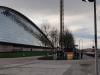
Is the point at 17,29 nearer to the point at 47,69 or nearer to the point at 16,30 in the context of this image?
the point at 16,30

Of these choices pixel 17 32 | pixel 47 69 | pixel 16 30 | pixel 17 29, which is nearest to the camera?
pixel 47 69

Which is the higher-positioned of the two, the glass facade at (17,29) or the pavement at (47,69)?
the glass facade at (17,29)

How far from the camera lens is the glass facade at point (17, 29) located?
125631 mm

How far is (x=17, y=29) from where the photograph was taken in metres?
142

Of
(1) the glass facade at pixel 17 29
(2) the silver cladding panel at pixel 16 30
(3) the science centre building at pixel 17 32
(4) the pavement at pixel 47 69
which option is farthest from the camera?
(2) the silver cladding panel at pixel 16 30

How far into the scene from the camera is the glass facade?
12563 centimetres

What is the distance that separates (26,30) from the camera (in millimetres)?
151000

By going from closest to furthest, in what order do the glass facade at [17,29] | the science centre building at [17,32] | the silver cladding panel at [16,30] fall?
the science centre building at [17,32]
the glass facade at [17,29]
the silver cladding panel at [16,30]

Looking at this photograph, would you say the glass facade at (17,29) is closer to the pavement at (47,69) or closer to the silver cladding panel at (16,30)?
the silver cladding panel at (16,30)

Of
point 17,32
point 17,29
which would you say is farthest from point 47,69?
point 17,29

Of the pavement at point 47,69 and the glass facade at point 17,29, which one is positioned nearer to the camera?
the pavement at point 47,69

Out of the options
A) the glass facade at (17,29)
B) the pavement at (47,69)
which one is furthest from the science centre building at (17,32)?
the pavement at (47,69)

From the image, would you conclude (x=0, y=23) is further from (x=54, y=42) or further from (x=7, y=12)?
(x=54, y=42)

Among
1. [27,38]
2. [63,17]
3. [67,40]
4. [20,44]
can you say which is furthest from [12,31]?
[63,17]
